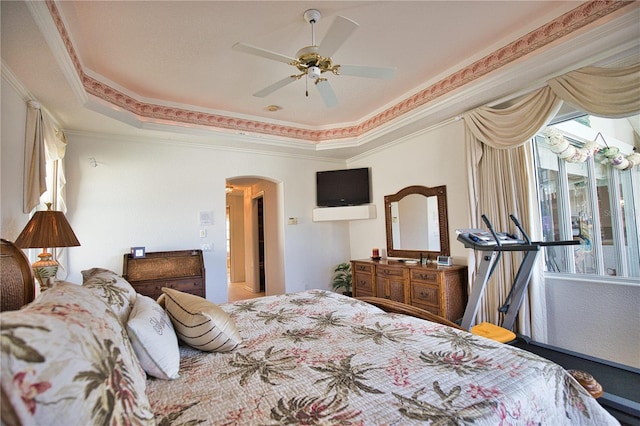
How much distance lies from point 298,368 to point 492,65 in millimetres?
3095

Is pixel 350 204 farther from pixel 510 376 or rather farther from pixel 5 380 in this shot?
pixel 5 380

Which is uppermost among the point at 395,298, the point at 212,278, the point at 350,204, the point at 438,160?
the point at 438,160

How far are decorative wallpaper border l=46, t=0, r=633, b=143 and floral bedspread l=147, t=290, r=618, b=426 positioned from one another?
2.43 meters

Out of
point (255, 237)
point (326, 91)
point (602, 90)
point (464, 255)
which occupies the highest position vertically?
point (326, 91)

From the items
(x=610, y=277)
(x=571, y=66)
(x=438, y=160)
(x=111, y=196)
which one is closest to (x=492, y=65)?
(x=571, y=66)

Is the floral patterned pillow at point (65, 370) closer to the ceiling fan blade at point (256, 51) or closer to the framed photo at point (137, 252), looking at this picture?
the ceiling fan blade at point (256, 51)

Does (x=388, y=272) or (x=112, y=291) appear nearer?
(x=112, y=291)

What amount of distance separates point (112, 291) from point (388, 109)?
12.3 ft

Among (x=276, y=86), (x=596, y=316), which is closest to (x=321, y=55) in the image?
(x=276, y=86)

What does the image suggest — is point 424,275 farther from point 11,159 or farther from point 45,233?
point 11,159

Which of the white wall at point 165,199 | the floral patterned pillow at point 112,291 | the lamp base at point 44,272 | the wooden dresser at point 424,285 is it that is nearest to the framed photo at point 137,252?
the white wall at point 165,199

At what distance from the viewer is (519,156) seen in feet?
10.0

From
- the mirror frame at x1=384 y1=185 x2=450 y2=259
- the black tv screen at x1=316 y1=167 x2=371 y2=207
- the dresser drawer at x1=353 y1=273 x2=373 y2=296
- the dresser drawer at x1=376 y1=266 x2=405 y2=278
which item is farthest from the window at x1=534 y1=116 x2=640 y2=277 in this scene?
the black tv screen at x1=316 y1=167 x2=371 y2=207

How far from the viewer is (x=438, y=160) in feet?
12.9
